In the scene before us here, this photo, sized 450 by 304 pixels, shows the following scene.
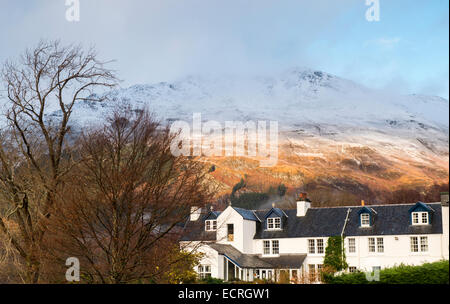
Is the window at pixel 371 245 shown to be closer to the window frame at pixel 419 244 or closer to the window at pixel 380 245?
the window at pixel 380 245

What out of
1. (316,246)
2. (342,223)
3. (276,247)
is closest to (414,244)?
(342,223)

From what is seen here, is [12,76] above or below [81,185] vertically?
above

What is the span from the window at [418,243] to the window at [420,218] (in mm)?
952

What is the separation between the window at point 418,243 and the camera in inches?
1256

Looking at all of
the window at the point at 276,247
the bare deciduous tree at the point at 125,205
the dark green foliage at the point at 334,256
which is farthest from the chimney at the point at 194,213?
the window at the point at 276,247

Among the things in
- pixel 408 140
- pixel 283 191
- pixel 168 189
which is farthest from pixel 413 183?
pixel 168 189

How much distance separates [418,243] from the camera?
3206cm

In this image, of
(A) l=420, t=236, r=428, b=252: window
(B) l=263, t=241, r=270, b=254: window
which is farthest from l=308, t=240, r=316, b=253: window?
(A) l=420, t=236, r=428, b=252: window

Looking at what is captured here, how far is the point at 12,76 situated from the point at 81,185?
5.94 m

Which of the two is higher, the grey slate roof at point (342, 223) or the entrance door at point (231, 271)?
the grey slate roof at point (342, 223)

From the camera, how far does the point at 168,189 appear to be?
1393 centimetres
